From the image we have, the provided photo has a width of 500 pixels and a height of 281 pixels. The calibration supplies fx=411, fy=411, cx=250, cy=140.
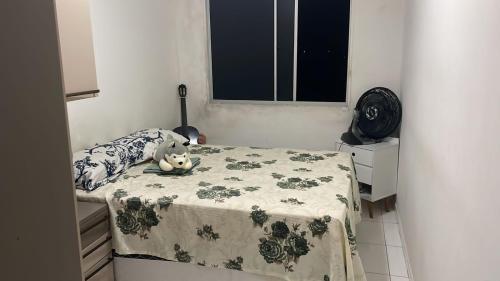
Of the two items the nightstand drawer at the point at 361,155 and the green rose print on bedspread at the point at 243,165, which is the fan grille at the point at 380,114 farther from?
the green rose print on bedspread at the point at 243,165

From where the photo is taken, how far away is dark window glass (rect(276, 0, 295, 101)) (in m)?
4.07

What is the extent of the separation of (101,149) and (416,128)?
2.11 metres

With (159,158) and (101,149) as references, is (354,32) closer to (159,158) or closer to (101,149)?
(159,158)

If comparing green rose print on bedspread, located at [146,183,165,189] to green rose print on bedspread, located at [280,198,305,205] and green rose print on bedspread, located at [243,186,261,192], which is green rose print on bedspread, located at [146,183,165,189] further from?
green rose print on bedspread, located at [280,198,305,205]

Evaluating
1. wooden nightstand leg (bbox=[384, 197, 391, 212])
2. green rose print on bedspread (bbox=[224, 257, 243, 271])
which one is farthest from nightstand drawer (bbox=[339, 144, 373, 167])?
green rose print on bedspread (bbox=[224, 257, 243, 271])

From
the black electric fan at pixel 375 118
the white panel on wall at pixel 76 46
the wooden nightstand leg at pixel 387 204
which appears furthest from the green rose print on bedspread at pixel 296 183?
the wooden nightstand leg at pixel 387 204

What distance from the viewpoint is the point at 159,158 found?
2.99 meters

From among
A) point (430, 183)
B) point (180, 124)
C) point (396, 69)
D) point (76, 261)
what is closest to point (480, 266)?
point (430, 183)

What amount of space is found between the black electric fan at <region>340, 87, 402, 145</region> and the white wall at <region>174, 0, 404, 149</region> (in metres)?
0.27

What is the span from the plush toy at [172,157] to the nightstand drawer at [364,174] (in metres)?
1.50

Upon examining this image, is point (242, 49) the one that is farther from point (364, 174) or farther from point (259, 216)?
point (259, 216)

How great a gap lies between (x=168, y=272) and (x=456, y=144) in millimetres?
1695

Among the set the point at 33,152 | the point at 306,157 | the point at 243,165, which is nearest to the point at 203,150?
the point at 243,165

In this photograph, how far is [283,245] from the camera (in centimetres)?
214
